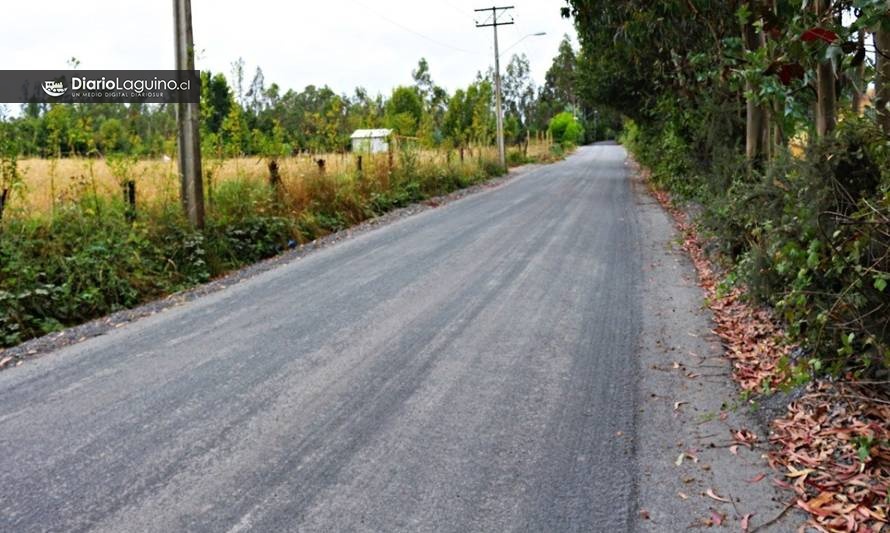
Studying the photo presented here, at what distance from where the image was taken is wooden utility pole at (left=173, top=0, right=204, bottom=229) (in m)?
10.4

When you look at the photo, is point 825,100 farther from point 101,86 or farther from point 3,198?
point 101,86

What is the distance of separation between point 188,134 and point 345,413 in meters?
7.35

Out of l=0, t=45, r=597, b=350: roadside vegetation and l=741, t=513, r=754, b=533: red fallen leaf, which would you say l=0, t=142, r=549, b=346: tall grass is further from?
l=741, t=513, r=754, b=533: red fallen leaf

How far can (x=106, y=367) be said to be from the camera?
587cm

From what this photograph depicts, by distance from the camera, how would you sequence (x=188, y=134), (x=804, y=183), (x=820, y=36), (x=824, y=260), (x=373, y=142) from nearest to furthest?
(x=820, y=36), (x=824, y=260), (x=804, y=183), (x=188, y=134), (x=373, y=142)

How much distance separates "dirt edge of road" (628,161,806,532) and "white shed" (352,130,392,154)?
12.6 metres

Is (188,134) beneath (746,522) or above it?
above

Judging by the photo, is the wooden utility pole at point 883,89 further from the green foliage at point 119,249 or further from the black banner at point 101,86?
the black banner at point 101,86

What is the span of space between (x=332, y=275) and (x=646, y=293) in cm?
398

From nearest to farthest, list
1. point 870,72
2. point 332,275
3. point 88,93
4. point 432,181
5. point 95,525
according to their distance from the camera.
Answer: point 95,525
point 870,72
point 332,275
point 88,93
point 432,181

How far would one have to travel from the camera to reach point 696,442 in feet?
13.7

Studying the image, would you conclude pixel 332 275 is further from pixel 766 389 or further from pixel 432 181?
pixel 432 181

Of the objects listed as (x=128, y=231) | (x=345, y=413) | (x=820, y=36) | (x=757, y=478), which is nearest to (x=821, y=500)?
(x=757, y=478)

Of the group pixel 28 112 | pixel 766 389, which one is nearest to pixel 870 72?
pixel 766 389
